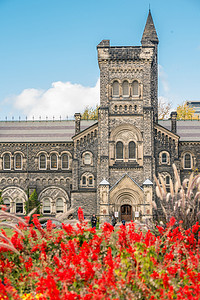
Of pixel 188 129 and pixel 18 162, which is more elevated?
pixel 188 129

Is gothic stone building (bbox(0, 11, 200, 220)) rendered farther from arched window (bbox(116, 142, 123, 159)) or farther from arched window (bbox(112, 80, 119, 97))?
arched window (bbox(116, 142, 123, 159))

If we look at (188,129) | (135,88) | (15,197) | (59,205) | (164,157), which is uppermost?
(135,88)

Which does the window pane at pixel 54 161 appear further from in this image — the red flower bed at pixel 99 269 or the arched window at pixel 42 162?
the red flower bed at pixel 99 269

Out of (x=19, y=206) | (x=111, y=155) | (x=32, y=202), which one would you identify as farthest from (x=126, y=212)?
(x=19, y=206)

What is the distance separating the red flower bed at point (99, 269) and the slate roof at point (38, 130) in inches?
1459

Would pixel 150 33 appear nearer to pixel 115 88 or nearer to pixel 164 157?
pixel 115 88

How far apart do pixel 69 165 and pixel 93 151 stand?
4717mm

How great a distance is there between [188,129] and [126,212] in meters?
13.9

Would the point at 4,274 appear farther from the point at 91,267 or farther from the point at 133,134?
the point at 133,134

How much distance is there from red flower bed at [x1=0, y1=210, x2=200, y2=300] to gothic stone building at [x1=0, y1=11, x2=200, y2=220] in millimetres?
28799

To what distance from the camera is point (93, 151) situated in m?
46.1

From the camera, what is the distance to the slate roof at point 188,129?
48684 millimetres

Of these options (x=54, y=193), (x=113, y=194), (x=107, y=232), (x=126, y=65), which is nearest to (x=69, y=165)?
(x=54, y=193)

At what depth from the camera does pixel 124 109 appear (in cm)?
4438
